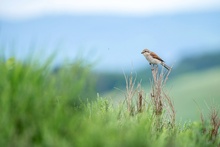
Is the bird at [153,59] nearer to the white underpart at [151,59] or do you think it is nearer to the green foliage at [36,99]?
the white underpart at [151,59]

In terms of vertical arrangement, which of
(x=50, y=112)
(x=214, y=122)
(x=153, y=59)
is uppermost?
(x=153, y=59)

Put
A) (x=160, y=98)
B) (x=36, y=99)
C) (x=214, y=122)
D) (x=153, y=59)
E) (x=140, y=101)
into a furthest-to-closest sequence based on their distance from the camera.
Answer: (x=153, y=59)
(x=160, y=98)
(x=140, y=101)
(x=214, y=122)
(x=36, y=99)

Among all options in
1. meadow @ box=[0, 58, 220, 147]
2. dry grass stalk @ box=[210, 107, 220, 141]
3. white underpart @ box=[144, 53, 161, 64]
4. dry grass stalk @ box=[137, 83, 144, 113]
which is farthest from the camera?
white underpart @ box=[144, 53, 161, 64]

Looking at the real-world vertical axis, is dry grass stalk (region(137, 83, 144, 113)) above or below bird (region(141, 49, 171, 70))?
below

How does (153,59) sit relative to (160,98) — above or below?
above

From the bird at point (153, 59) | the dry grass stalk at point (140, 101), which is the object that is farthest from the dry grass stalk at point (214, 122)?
the bird at point (153, 59)

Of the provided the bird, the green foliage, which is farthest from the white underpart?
the green foliage

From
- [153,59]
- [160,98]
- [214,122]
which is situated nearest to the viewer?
[214,122]

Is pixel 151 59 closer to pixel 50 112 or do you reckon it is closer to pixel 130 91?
pixel 130 91

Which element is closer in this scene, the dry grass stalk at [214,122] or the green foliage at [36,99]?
the green foliage at [36,99]

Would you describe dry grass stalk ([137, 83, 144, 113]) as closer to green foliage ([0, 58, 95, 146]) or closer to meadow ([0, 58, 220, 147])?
meadow ([0, 58, 220, 147])

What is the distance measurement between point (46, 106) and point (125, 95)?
3190 mm

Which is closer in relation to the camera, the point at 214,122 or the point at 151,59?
the point at 214,122

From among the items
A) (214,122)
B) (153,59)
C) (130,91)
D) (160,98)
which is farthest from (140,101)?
(153,59)
